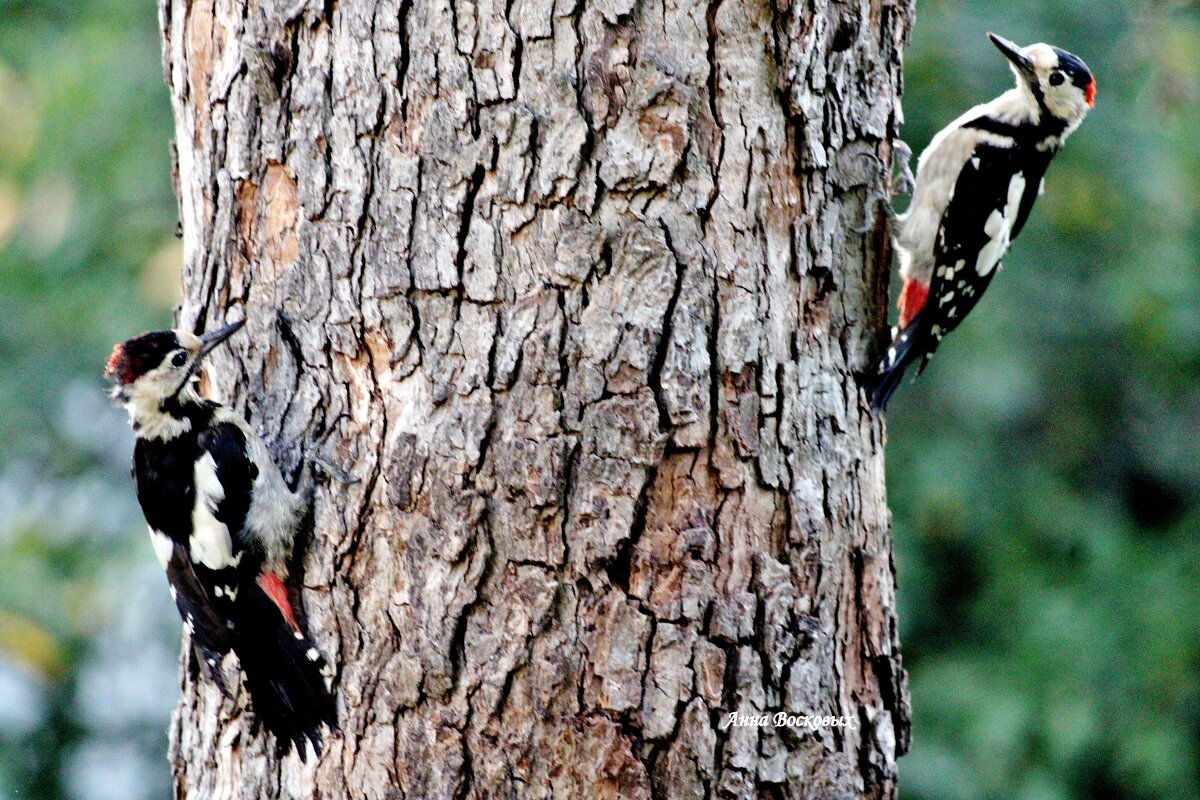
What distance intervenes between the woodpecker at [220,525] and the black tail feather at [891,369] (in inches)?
47.1

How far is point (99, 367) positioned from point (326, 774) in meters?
3.74

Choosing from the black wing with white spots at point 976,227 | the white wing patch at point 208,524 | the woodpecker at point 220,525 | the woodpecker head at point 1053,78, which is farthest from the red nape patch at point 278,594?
the woodpecker head at point 1053,78

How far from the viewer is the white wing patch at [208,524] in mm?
2766

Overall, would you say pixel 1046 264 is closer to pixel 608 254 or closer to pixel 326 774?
pixel 608 254

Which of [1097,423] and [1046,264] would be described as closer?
[1046,264]

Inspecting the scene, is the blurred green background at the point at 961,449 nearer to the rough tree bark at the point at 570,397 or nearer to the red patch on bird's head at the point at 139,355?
the red patch on bird's head at the point at 139,355

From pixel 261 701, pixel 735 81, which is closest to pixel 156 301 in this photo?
pixel 261 701

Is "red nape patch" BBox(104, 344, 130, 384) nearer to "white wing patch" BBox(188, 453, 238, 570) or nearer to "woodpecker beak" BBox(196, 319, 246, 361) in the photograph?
"white wing patch" BBox(188, 453, 238, 570)

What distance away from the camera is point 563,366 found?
217cm

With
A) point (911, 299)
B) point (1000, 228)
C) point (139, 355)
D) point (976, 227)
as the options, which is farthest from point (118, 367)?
point (1000, 228)

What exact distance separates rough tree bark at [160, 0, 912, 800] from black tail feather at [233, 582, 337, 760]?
0.04 m

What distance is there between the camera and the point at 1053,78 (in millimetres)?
3609

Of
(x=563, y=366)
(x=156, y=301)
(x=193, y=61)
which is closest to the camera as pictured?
(x=563, y=366)

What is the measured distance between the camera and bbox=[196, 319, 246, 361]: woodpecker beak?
2.45m
